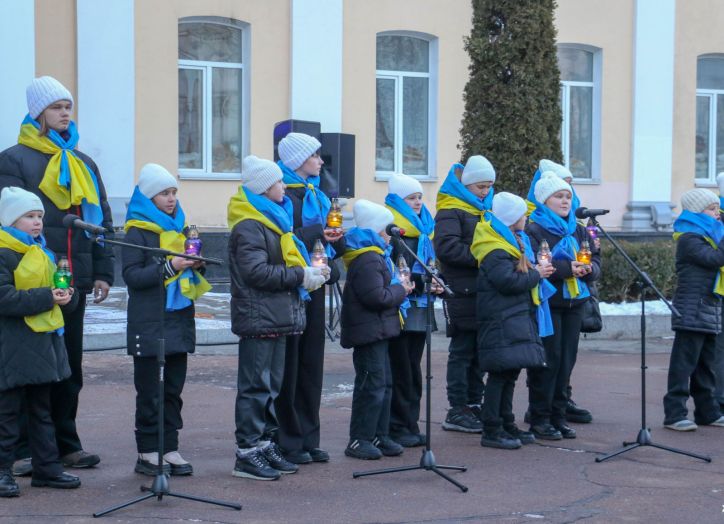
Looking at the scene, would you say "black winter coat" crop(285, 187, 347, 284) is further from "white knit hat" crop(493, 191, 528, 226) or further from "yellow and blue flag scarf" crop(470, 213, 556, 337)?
"white knit hat" crop(493, 191, 528, 226)

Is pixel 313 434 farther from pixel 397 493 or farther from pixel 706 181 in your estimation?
pixel 706 181

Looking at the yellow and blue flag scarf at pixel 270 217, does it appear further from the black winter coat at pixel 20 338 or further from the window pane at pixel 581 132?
the window pane at pixel 581 132

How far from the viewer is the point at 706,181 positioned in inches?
889

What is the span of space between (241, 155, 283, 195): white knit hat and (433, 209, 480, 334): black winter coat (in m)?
1.97

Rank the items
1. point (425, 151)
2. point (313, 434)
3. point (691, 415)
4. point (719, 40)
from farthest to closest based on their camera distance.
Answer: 1. point (719, 40)
2. point (425, 151)
3. point (691, 415)
4. point (313, 434)

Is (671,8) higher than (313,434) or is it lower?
higher

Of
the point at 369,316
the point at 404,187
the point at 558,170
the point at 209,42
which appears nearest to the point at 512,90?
the point at 209,42

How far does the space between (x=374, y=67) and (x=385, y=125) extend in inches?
40.5

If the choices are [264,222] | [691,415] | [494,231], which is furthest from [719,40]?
[264,222]

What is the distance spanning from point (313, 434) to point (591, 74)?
1498 centimetres

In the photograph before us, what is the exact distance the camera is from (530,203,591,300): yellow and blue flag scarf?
9031mm

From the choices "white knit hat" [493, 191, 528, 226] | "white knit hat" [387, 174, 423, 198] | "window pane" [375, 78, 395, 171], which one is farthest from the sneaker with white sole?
"window pane" [375, 78, 395, 171]

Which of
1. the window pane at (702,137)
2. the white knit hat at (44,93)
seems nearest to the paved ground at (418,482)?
the white knit hat at (44,93)

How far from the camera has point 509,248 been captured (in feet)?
27.8
